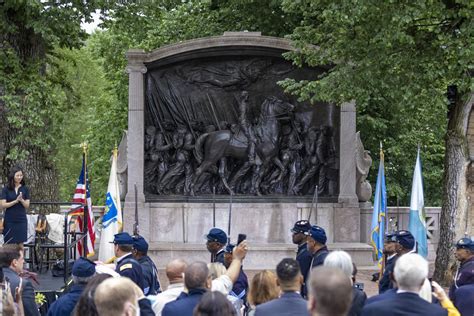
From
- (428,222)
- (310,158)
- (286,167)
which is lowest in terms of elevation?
(428,222)

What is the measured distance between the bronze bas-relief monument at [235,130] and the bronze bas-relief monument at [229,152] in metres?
0.02

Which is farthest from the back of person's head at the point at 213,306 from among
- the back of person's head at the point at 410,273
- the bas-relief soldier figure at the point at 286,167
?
the bas-relief soldier figure at the point at 286,167

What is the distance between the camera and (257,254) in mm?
21828

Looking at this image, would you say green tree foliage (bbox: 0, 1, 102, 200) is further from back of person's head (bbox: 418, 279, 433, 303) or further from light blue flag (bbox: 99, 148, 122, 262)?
back of person's head (bbox: 418, 279, 433, 303)

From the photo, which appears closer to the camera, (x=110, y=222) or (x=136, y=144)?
(x=110, y=222)

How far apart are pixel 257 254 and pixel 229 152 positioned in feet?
7.89

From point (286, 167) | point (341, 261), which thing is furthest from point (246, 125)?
point (341, 261)

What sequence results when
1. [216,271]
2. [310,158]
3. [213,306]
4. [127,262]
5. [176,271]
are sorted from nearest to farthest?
[213,306] → [176,271] → [216,271] → [127,262] → [310,158]

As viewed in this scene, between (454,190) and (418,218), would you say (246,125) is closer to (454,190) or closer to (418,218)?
(454,190)

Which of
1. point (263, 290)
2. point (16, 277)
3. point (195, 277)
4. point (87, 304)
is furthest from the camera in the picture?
point (16, 277)

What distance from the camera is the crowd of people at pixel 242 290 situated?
625cm

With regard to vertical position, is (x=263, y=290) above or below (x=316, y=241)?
below

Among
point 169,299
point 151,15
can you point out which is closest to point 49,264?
point 151,15

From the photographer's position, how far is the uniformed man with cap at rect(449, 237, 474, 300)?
1052 cm
